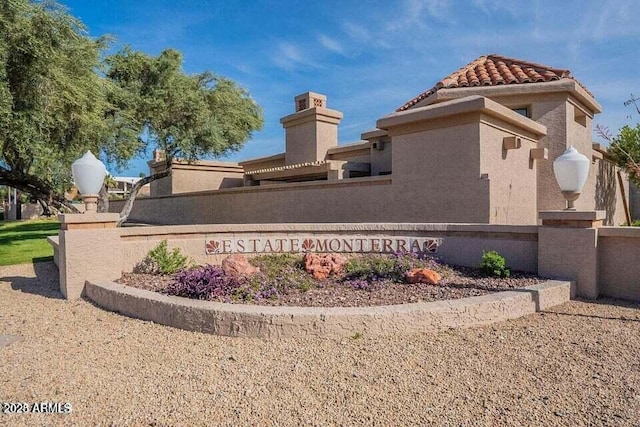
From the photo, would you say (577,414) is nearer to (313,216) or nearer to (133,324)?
(133,324)

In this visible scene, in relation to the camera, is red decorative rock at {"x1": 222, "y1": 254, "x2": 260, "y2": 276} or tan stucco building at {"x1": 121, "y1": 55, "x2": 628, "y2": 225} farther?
tan stucco building at {"x1": 121, "y1": 55, "x2": 628, "y2": 225}

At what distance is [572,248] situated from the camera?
7.18m

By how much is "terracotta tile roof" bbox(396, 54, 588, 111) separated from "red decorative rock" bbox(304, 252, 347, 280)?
322 inches

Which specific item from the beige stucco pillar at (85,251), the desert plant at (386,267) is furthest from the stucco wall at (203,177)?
the desert plant at (386,267)

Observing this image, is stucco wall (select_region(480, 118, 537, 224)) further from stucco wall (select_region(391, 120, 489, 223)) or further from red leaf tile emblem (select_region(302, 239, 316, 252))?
red leaf tile emblem (select_region(302, 239, 316, 252))

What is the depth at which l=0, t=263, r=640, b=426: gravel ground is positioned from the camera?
11.2 feet

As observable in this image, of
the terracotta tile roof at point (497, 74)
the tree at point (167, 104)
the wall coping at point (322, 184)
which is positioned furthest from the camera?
Answer: the tree at point (167, 104)

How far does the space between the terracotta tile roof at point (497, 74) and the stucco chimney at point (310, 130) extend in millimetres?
5517

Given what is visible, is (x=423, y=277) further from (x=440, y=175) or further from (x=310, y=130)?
(x=310, y=130)

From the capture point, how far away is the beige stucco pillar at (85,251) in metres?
7.33

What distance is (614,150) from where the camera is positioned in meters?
18.0

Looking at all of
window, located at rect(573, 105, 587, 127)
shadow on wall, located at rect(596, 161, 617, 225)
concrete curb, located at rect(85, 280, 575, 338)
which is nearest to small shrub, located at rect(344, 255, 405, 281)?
concrete curb, located at rect(85, 280, 575, 338)
